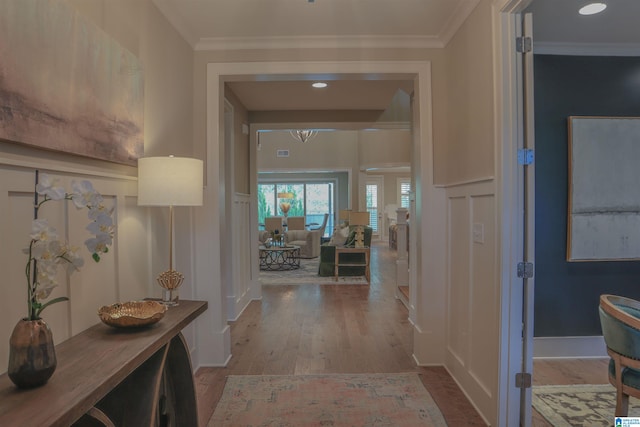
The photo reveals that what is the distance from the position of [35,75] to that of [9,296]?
2.61 feet

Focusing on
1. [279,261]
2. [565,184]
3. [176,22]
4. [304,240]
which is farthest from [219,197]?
[304,240]

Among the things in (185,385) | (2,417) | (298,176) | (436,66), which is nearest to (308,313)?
(185,385)

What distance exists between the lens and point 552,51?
3156 millimetres

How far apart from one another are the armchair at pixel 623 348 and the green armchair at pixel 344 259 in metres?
4.96

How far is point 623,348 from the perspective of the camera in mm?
1829

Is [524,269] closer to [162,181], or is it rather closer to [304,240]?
[162,181]

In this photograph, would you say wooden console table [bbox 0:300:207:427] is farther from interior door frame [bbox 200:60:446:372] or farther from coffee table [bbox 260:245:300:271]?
coffee table [bbox 260:245:300:271]

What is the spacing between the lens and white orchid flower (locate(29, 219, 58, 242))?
1095 millimetres

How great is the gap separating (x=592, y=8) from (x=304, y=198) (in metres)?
12.8

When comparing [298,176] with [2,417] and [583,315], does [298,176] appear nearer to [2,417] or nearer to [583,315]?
[583,315]

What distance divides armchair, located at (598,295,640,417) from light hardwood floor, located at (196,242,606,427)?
1.99 ft

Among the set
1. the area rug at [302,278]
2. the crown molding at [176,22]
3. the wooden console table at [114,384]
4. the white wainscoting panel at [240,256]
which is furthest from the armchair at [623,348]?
the area rug at [302,278]

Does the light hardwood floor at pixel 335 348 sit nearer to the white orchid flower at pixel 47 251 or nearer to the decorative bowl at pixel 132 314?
the decorative bowl at pixel 132 314

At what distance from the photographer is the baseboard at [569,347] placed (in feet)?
10.6
